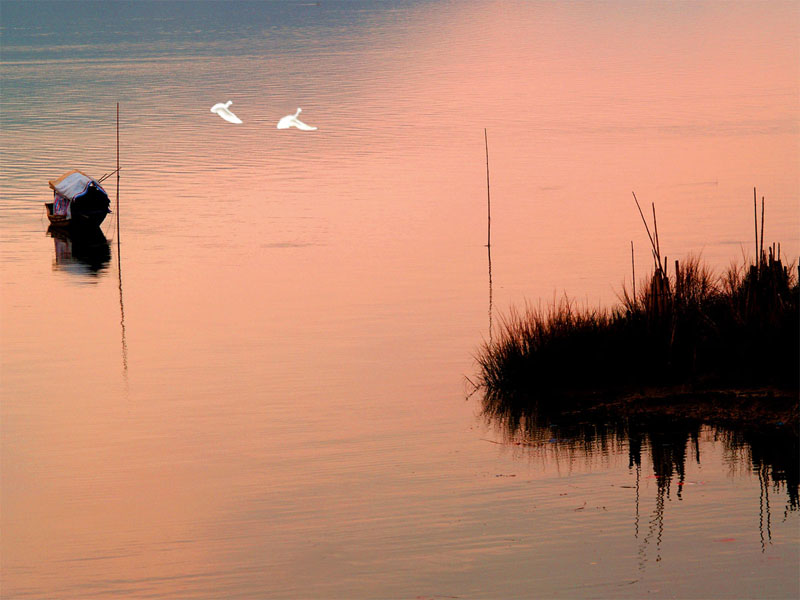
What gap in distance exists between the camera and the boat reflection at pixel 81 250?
4278 cm

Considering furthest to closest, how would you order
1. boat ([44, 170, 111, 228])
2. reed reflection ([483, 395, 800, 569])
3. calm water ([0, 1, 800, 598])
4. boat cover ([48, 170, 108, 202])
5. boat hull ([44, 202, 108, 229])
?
boat hull ([44, 202, 108, 229]) < boat ([44, 170, 111, 228]) < boat cover ([48, 170, 108, 202]) < reed reflection ([483, 395, 800, 569]) < calm water ([0, 1, 800, 598])

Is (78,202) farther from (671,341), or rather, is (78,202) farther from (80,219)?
(671,341)

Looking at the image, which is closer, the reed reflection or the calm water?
the calm water

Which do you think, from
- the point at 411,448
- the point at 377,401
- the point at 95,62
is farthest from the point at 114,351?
the point at 95,62

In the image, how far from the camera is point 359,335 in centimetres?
2947

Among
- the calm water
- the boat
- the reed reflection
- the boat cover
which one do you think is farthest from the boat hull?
the reed reflection

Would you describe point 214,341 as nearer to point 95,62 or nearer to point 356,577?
point 356,577

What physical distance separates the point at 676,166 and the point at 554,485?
139ft

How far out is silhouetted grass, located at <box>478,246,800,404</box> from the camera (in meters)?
18.2

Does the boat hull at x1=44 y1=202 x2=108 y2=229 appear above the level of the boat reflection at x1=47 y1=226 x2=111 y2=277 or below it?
above

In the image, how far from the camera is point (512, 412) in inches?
778

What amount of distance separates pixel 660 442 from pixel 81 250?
3166cm

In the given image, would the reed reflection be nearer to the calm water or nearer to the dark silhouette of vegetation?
the calm water

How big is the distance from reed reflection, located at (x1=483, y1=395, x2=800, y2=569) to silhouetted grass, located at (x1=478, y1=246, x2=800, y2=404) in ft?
1.79
